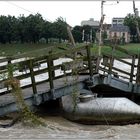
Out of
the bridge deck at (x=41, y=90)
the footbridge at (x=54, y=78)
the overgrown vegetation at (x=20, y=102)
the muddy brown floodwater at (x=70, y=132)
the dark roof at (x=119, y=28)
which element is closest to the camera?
the muddy brown floodwater at (x=70, y=132)

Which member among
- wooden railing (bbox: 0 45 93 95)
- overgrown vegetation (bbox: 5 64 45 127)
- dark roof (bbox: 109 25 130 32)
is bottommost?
dark roof (bbox: 109 25 130 32)

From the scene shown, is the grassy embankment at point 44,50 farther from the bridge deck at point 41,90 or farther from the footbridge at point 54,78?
the bridge deck at point 41,90

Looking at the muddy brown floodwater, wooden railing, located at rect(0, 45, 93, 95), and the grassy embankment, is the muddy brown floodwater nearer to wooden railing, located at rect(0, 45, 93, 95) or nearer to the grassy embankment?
wooden railing, located at rect(0, 45, 93, 95)

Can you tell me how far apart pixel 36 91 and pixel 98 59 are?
107 inches

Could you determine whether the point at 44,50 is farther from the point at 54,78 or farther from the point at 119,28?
the point at 119,28

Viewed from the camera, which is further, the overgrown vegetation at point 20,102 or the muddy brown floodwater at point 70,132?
the overgrown vegetation at point 20,102

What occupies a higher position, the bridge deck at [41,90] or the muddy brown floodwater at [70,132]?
the bridge deck at [41,90]

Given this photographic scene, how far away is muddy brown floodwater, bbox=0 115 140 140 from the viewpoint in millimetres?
12883

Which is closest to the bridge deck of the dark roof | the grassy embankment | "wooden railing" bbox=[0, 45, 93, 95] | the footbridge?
the footbridge

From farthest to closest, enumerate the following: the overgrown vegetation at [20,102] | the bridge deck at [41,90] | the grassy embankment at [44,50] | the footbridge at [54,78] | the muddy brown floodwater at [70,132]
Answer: the grassy embankment at [44,50]
the bridge deck at [41,90]
the footbridge at [54,78]
the overgrown vegetation at [20,102]
the muddy brown floodwater at [70,132]

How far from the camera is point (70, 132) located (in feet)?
44.5

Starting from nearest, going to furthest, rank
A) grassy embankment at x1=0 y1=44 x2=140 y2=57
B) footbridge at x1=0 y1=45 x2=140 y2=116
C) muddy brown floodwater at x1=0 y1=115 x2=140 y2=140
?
muddy brown floodwater at x1=0 y1=115 x2=140 y2=140 < footbridge at x1=0 y1=45 x2=140 y2=116 < grassy embankment at x1=0 y1=44 x2=140 y2=57

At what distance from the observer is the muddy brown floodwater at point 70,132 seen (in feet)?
42.3

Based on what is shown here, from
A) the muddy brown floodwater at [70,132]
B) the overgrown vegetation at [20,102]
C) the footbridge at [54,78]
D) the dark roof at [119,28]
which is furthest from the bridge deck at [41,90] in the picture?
the dark roof at [119,28]
